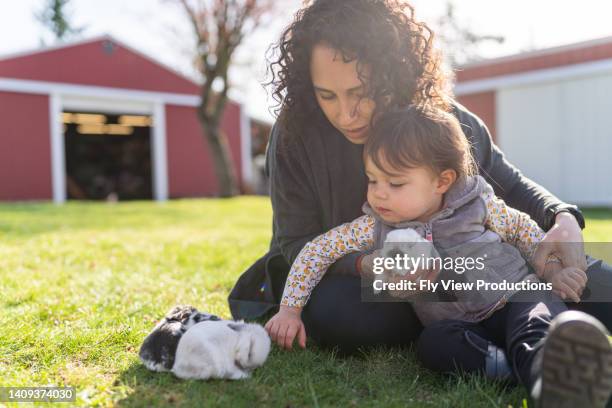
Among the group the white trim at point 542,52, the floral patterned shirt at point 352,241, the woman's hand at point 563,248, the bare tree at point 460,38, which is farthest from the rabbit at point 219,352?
the bare tree at point 460,38

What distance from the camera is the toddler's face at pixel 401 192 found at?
1.86m

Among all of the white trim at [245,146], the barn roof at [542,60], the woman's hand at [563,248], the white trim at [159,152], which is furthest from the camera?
the white trim at [245,146]

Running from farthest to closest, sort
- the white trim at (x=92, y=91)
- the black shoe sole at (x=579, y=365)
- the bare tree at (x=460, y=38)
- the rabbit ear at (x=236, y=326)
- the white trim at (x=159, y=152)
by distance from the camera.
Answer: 1. the bare tree at (x=460, y=38)
2. the white trim at (x=159, y=152)
3. the white trim at (x=92, y=91)
4. the rabbit ear at (x=236, y=326)
5. the black shoe sole at (x=579, y=365)

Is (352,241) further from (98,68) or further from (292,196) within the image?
(98,68)

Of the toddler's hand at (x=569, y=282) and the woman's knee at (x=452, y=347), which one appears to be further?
the toddler's hand at (x=569, y=282)

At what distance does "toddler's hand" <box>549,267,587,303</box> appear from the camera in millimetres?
1885

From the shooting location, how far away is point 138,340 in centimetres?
222

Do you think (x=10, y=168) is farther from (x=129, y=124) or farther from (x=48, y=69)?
(x=129, y=124)

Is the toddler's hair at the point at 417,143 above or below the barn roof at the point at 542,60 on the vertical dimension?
below

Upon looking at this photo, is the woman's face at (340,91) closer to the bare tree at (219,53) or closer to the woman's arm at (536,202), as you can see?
the woman's arm at (536,202)

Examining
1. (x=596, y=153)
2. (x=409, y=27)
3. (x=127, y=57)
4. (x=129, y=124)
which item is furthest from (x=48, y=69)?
(x=409, y=27)

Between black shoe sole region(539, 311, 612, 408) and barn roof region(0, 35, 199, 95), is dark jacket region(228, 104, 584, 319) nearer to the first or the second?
black shoe sole region(539, 311, 612, 408)

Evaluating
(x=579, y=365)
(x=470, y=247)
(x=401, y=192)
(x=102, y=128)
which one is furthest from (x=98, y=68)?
(x=579, y=365)

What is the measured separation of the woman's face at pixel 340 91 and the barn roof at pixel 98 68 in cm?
1455
